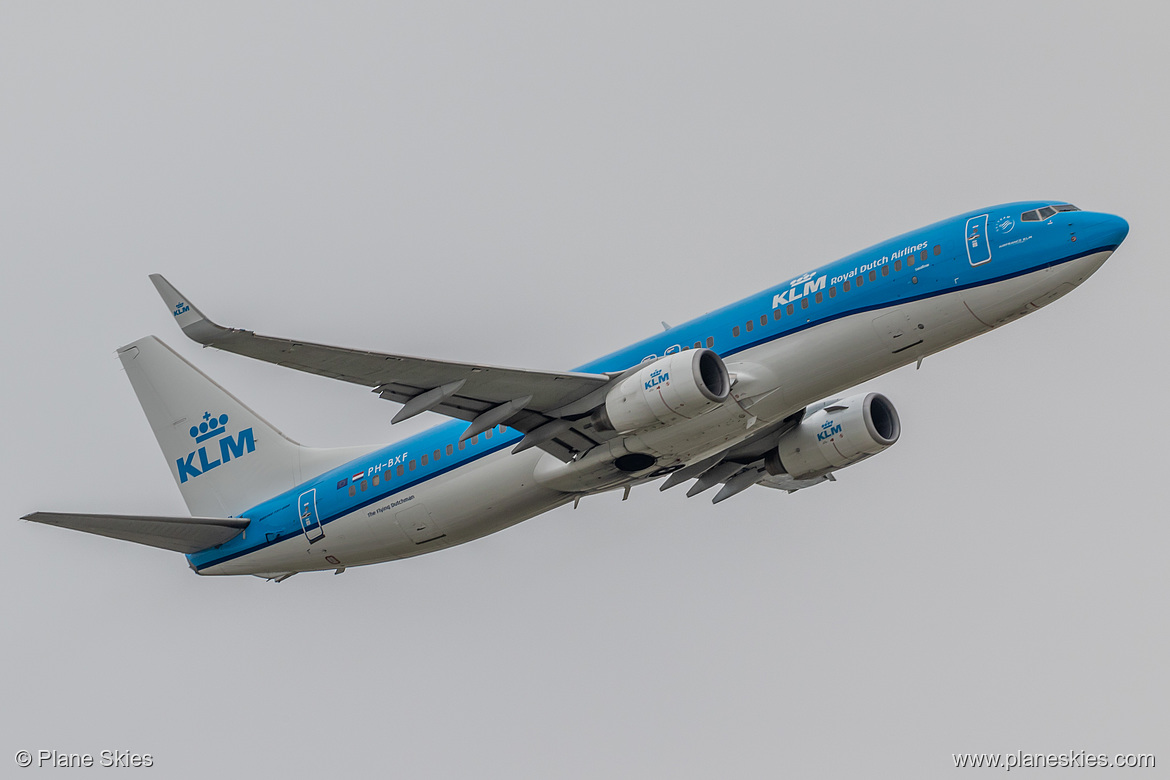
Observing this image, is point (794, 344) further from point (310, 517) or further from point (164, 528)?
point (164, 528)

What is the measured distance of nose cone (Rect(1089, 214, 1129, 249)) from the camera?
2864cm

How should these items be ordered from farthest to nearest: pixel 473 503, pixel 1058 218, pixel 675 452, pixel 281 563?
pixel 281 563, pixel 473 503, pixel 675 452, pixel 1058 218

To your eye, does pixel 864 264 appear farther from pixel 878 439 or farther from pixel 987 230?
pixel 878 439

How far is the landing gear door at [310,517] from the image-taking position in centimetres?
3594

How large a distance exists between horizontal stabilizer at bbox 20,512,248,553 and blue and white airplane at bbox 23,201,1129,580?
0.06 m

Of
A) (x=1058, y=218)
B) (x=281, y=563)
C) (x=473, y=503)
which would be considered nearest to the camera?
(x=1058, y=218)

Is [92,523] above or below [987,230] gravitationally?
below

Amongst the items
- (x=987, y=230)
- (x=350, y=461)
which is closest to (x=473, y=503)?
(x=350, y=461)

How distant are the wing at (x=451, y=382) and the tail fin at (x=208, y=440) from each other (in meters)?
8.55

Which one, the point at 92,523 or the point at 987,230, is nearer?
the point at 987,230

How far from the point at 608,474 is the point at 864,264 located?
7798 mm

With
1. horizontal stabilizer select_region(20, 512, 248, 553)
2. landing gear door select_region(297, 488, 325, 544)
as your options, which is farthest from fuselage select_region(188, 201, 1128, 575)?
horizontal stabilizer select_region(20, 512, 248, 553)

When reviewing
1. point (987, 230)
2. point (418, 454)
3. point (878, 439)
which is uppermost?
point (987, 230)

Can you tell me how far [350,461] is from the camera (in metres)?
37.0
